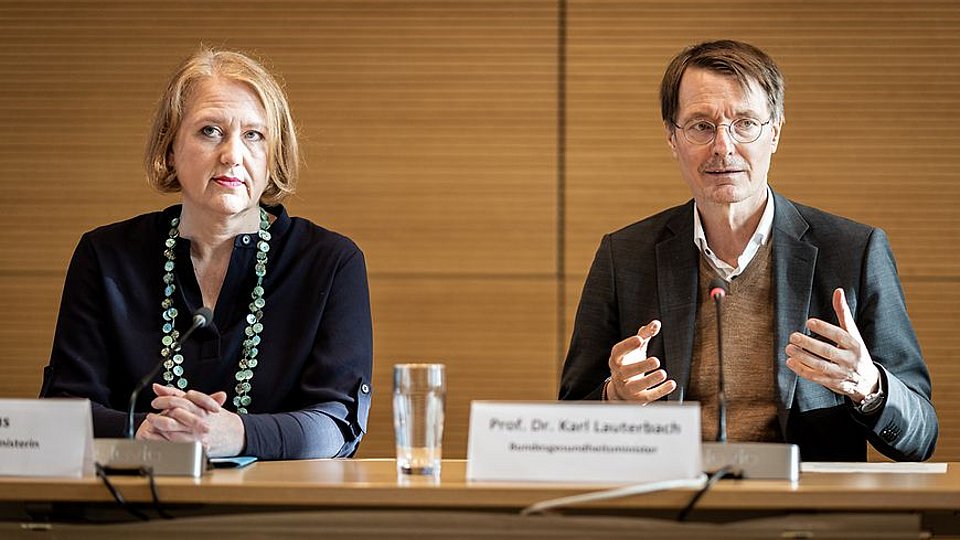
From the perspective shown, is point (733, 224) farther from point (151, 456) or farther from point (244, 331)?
point (151, 456)

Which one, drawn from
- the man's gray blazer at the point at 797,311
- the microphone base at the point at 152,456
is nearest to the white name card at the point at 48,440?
the microphone base at the point at 152,456

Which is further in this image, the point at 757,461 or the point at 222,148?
the point at 222,148

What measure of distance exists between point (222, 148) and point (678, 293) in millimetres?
933

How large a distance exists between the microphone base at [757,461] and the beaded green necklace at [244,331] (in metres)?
0.95

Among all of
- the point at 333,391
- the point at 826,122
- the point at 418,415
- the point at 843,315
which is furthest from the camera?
the point at 826,122

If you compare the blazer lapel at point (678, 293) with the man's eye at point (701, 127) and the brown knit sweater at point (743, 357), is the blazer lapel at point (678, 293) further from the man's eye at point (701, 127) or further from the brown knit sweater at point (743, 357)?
the man's eye at point (701, 127)

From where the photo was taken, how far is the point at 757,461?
155 cm

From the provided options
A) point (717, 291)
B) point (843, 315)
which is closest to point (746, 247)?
point (843, 315)

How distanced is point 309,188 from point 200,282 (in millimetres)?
1294

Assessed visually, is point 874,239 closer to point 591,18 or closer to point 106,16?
point 591,18

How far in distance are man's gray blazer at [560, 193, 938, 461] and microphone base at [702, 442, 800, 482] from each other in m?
0.53

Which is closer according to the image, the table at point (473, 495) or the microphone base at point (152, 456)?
the table at point (473, 495)

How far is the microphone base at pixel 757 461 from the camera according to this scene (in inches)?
60.7

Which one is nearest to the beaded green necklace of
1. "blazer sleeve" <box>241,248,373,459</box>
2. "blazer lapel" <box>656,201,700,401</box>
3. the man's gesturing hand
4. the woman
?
the woman
